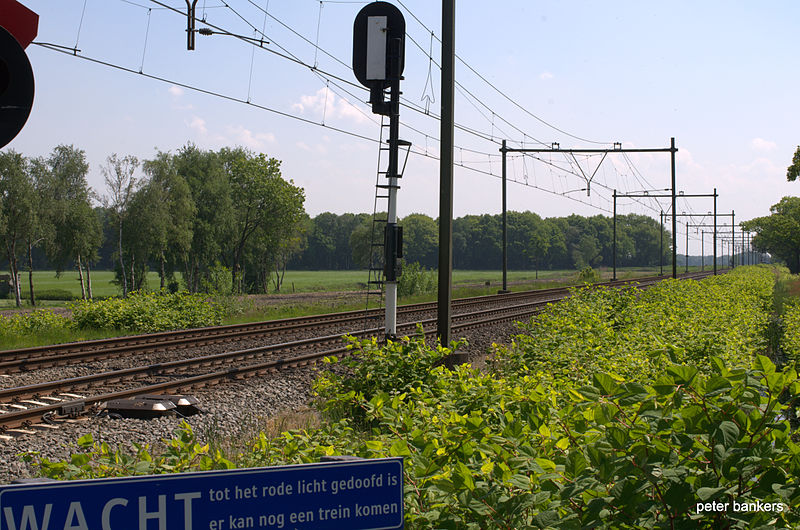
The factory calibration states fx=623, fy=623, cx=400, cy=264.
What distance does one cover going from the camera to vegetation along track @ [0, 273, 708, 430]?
975 cm

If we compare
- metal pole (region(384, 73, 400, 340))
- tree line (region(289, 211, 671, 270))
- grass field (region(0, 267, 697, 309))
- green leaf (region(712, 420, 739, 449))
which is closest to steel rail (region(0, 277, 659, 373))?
metal pole (region(384, 73, 400, 340))

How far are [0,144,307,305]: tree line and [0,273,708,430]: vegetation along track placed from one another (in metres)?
27.1

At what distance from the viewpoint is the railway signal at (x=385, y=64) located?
36.8 ft

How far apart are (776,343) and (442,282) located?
46.7 ft

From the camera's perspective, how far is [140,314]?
65.5ft

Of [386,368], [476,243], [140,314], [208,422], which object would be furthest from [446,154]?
[476,243]

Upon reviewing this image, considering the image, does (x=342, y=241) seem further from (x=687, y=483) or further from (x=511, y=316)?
(x=687, y=483)

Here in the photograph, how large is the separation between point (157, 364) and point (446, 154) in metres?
7.41

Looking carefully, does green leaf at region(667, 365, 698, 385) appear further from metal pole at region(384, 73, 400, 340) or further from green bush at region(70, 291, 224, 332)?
green bush at region(70, 291, 224, 332)

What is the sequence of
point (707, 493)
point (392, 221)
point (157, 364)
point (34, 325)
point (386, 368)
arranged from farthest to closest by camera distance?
point (34, 325) < point (157, 364) < point (392, 221) < point (386, 368) < point (707, 493)

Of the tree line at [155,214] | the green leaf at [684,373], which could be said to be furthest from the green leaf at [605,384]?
the tree line at [155,214]

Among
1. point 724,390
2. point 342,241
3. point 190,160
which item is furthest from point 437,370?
point 342,241

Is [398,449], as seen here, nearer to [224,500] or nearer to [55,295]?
[224,500]

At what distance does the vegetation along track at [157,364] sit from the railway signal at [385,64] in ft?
12.3
